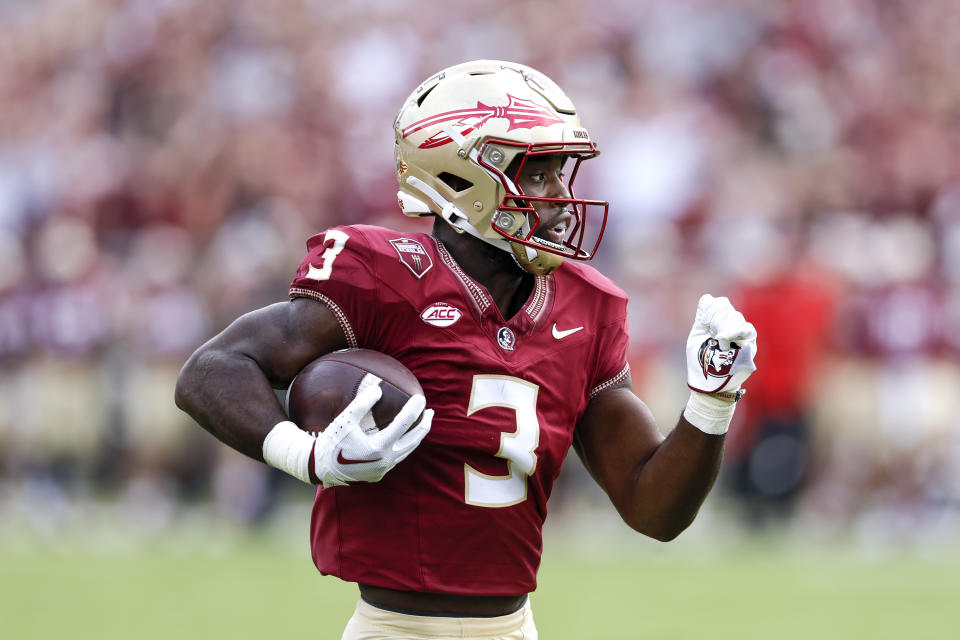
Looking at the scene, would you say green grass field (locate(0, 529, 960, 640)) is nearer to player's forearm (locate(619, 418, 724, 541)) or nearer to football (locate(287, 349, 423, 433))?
player's forearm (locate(619, 418, 724, 541))

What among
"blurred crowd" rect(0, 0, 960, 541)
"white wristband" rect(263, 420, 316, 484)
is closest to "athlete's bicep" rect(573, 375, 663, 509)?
"white wristband" rect(263, 420, 316, 484)

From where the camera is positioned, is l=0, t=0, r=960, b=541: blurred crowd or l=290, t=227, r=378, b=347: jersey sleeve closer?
l=290, t=227, r=378, b=347: jersey sleeve

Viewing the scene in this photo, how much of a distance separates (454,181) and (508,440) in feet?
2.07

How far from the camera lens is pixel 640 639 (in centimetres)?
648

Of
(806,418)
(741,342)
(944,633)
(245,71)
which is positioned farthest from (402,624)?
(245,71)

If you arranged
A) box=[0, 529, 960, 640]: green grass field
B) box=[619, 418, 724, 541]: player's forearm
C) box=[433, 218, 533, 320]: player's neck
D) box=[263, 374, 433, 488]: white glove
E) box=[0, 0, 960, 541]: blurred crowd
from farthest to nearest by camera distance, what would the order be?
box=[0, 0, 960, 541]: blurred crowd → box=[0, 529, 960, 640]: green grass field → box=[433, 218, 533, 320]: player's neck → box=[619, 418, 724, 541]: player's forearm → box=[263, 374, 433, 488]: white glove

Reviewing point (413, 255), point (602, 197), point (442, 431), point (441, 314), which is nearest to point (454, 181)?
point (413, 255)

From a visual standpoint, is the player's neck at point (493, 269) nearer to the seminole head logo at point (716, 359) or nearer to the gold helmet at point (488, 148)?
the gold helmet at point (488, 148)

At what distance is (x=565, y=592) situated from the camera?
745cm

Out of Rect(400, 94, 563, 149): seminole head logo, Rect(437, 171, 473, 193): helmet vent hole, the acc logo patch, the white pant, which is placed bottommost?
the white pant

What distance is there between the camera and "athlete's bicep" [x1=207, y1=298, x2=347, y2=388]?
3064 millimetres

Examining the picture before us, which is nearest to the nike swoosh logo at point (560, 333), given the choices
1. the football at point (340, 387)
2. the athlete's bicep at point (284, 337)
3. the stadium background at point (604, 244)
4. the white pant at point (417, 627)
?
the football at point (340, 387)

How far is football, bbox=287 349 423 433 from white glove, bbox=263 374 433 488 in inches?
1.8

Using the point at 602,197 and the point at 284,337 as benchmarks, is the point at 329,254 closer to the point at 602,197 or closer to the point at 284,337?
the point at 284,337
